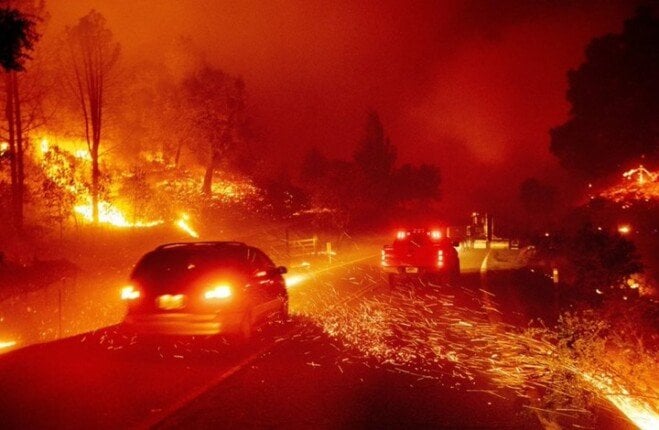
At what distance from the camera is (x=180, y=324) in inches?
370

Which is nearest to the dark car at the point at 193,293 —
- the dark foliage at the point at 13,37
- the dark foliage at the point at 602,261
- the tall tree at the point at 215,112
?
the dark foliage at the point at 13,37

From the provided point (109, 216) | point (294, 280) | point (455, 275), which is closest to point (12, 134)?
point (109, 216)

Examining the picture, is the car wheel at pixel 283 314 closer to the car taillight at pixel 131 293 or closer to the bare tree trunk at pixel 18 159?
the car taillight at pixel 131 293

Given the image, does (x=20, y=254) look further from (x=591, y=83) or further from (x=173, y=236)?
(x=591, y=83)

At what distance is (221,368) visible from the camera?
8.45 metres

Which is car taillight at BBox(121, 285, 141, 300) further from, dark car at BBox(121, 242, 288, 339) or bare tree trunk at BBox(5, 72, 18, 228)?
bare tree trunk at BBox(5, 72, 18, 228)

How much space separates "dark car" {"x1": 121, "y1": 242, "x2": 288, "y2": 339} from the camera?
9445 mm

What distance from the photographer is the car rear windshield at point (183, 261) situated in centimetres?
984

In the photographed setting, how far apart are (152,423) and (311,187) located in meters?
50.3

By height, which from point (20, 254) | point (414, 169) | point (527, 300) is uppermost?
point (414, 169)

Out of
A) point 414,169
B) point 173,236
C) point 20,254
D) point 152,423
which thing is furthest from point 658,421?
point 414,169

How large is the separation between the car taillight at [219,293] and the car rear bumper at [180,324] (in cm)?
28

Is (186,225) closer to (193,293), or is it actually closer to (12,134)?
(12,134)

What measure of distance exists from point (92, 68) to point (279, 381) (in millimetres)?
25071
